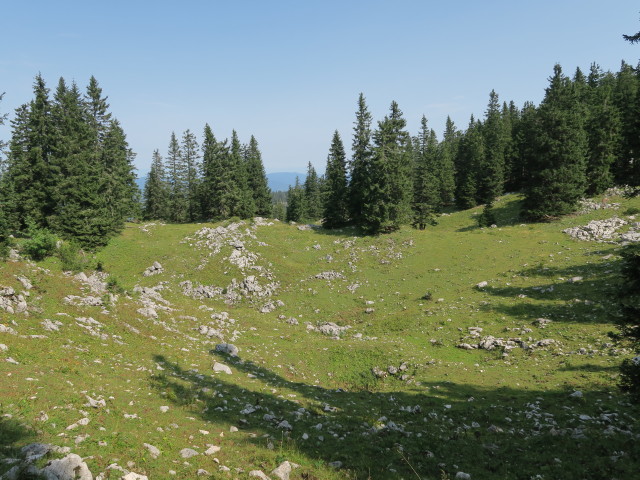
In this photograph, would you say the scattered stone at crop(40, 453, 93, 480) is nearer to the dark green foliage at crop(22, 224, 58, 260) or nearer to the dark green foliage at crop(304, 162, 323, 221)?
the dark green foliage at crop(22, 224, 58, 260)

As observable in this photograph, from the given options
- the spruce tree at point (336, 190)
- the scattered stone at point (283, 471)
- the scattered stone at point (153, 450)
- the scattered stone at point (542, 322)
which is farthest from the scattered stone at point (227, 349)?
the spruce tree at point (336, 190)

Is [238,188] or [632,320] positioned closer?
[632,320]

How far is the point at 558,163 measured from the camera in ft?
166

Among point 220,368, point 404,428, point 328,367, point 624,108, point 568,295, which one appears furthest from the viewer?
point 624,108

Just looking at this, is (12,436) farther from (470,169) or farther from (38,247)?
(470,169)

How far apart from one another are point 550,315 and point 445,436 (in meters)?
17.5

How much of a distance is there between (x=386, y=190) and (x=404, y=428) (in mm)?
41195

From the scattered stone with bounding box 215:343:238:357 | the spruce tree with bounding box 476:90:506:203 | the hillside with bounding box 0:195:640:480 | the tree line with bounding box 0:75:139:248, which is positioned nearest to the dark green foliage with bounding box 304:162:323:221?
the spruce tree with bounding box 476:90:506:203

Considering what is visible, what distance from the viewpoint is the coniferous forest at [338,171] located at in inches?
1788

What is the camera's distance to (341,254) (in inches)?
1848

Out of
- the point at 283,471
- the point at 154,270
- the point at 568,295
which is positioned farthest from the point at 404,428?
the point at 154,270

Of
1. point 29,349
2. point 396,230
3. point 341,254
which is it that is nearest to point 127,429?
point 29,349

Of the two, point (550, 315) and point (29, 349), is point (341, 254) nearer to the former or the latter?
point (550, 315)

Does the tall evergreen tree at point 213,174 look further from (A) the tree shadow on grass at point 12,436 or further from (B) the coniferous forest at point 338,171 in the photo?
(A) the tree shadow on grass at point 12,436
